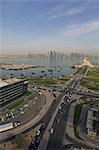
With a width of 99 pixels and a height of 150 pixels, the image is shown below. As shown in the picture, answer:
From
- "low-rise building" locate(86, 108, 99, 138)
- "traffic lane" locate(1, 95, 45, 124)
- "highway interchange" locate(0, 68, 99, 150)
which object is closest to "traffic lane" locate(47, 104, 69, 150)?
"highway interchange" locate(0, 68, 99, 150)

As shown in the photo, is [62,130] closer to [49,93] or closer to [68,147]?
[68,147]

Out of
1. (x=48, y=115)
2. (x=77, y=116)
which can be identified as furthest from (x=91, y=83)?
(x=48, y=115)

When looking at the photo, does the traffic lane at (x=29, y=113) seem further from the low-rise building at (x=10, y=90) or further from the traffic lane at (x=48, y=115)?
the low-rise building at (x=10, y=90)

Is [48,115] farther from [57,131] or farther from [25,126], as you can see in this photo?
[57,131]

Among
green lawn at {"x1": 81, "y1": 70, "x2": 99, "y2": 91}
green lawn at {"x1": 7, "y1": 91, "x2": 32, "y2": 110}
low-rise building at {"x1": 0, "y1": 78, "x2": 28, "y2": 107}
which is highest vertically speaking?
low-rise building at {"x1": 0, "y1": 78, "x2": 28, "y2": 107}

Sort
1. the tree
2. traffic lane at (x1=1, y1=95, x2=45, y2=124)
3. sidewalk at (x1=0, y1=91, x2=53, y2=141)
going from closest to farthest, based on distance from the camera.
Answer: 1. the tree
2. sidewalk at (x1=0, y1=91, x2=53, y2=141)
3. traffic lane at (x1=1, y1=95, x2=45, y2=124)

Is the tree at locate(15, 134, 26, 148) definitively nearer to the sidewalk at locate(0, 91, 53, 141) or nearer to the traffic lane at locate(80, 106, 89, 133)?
the sidewalk at locate(0, 91, 53, 141)

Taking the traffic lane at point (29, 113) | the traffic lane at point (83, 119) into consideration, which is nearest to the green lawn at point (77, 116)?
the traffic lane at point (83, 119)
